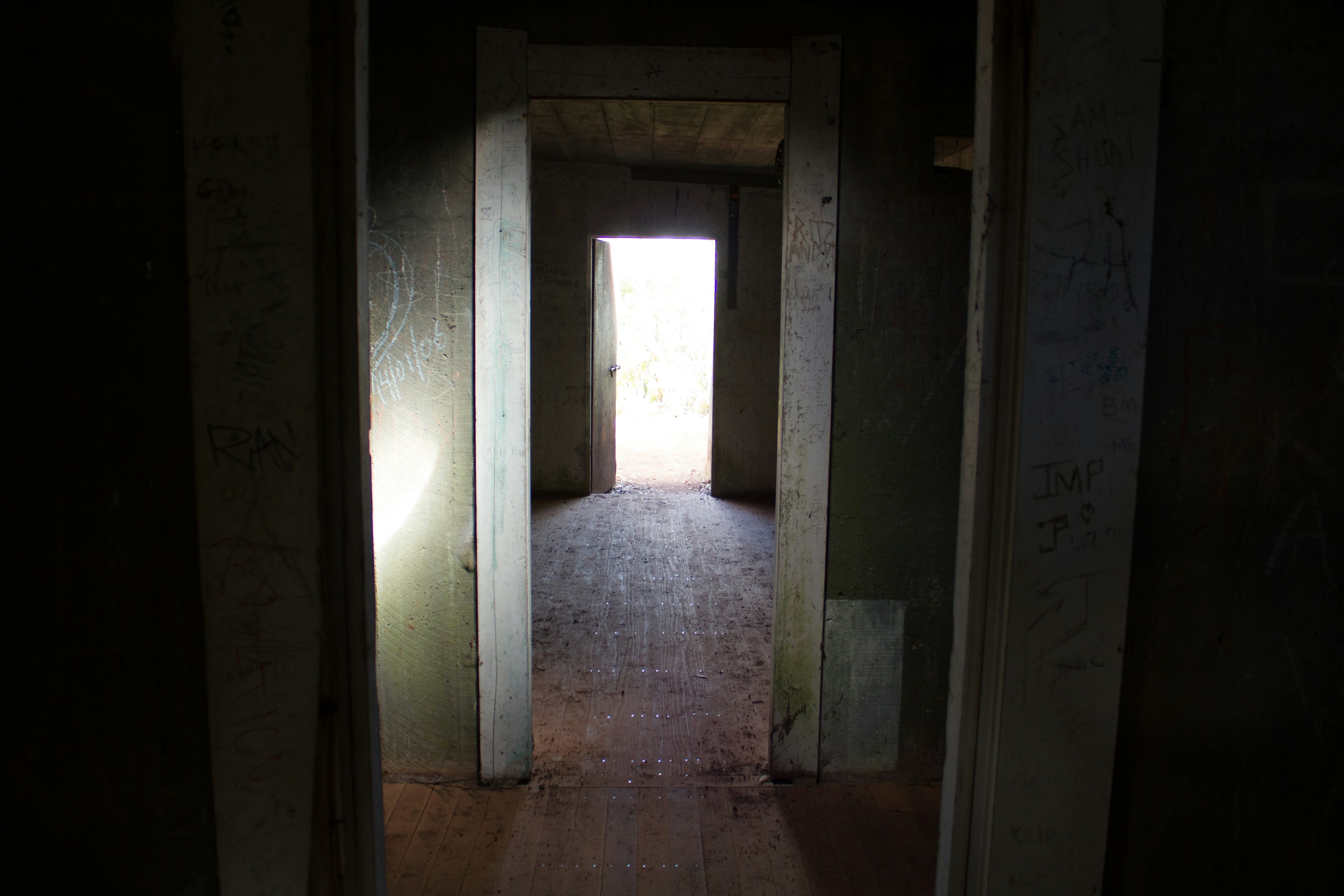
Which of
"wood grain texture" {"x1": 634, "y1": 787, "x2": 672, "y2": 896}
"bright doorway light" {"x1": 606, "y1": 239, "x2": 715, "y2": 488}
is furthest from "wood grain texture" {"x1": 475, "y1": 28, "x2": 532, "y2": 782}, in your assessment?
"bright doorway light" {"x1": 606, "y1": 239, "x2": 715, "y2": 488}

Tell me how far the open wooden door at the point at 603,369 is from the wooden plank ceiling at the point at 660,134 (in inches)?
33.4

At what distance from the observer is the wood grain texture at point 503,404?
1999mm

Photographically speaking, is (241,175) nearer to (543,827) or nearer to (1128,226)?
(1128,226)

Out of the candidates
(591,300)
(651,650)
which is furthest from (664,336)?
(651,650)

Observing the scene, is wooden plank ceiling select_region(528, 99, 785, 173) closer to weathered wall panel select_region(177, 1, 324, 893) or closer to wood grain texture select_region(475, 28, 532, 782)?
wood grain texture select_region(475, 28, 532, 782)

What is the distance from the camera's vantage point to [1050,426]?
1.03 m

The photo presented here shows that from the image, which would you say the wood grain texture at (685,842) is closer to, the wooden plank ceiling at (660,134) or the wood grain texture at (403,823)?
the wood grain texture at (403,823)

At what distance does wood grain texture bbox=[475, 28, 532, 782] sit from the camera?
200 centimetres

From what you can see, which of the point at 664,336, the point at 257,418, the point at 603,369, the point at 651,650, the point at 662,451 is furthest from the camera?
the point at 664,336

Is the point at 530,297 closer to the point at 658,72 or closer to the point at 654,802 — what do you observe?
the point at 658,72

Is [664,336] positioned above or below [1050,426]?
above

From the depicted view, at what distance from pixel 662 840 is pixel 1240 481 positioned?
5.39ft

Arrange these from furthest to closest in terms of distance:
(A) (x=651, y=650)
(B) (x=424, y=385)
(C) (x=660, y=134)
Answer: (C) (x=660, y=134), (A) (x=651, y=650), (B) (x=424, y=385)

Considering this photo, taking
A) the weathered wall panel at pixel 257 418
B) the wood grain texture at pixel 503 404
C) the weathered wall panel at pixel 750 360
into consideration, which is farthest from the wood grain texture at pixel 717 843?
the weathered wall panel at pixel 750 360
